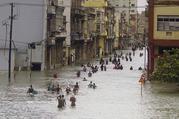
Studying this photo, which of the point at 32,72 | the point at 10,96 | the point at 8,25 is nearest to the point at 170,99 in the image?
the point at 10,96

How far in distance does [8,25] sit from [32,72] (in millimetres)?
7386

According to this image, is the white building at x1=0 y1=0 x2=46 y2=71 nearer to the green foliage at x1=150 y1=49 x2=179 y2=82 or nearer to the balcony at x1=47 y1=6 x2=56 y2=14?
the balcony at x1=47 y1=6 x2=56 y2=14

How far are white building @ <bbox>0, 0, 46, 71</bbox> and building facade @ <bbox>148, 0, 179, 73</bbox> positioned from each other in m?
16.3

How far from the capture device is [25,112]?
136ft

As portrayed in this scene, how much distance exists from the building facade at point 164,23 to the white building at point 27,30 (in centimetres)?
1633

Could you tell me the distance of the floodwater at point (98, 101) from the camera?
41562 mm

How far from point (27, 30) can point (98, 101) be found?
35.1 m

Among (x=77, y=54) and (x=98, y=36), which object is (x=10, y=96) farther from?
(x=98, y=36)

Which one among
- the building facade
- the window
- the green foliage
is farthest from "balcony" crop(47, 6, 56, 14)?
the green foliage

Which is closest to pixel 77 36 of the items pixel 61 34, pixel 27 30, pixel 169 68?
pixel 61 34

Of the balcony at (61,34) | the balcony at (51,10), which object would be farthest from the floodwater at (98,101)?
the balcony at (61,34)

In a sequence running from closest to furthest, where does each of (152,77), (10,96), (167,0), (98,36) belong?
(10,96)
(152,77)
(167,0)
(98,36)

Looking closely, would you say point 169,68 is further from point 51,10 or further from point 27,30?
point 51,10

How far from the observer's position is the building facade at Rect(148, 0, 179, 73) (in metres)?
71.8
